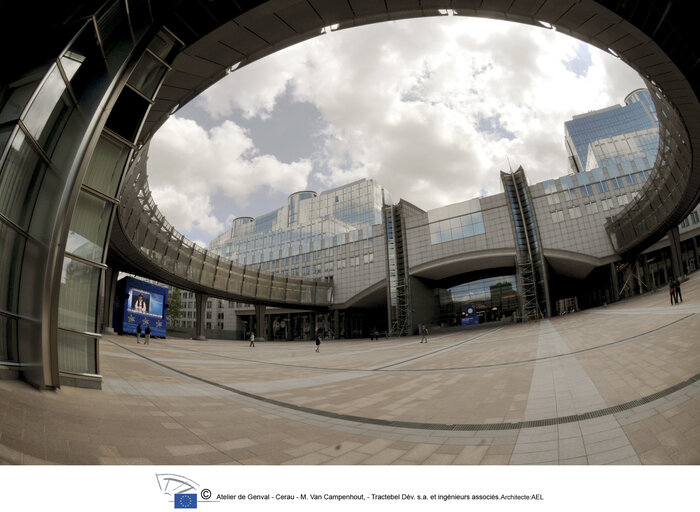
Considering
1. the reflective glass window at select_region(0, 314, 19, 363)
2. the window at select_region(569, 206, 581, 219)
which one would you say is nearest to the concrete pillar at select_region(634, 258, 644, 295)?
the window at select_region(569, 206, 581, 219)

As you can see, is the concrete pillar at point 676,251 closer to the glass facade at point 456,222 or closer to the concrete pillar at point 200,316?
the glass facade at point 456,222

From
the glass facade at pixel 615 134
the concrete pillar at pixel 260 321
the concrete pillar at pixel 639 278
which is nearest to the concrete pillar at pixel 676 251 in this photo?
the concrete pillar at pixel 639 278

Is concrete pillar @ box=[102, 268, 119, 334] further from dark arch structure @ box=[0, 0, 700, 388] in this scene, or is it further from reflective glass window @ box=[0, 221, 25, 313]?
reflective glass window @ box=[0, 221, 25, 313]

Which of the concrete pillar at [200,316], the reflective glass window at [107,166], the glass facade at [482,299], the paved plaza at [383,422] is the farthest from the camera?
the glass facade at [482,299]

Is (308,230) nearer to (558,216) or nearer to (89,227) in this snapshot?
(558,216)

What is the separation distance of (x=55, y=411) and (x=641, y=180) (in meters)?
50.0

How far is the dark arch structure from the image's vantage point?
3.64 m

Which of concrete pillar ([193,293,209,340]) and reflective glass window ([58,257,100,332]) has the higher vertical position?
reflective glass window ([58,257,100,332])

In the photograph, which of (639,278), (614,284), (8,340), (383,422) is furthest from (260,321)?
(639,278)
